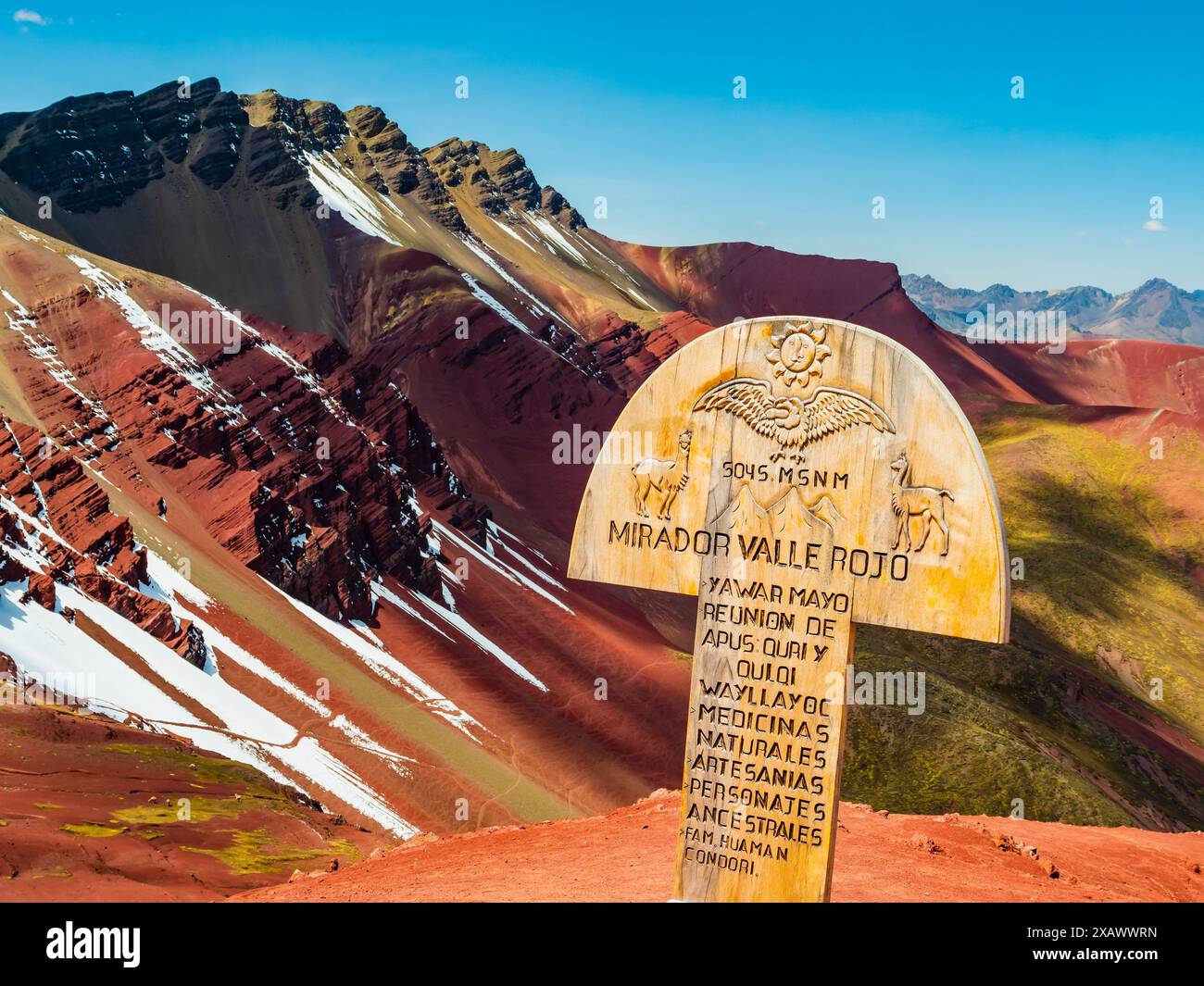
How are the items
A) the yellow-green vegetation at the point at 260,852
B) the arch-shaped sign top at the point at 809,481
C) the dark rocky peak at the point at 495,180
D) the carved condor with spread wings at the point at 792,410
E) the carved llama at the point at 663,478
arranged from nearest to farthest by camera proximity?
1. the arch-shaped sign top at the point at 809,481
2. the carved condor with spread wings at the point at 792,410
3. the carved llama at the point at 663,478
4. the yellow-green vegetation at the point at 260,852
5. the dark rocky peak at the point at 495,180

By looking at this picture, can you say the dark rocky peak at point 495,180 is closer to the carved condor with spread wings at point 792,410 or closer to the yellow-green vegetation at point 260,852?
the yellow-green vegetation at point 260,852

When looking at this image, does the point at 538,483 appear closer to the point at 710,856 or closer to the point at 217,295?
the point at 217,295

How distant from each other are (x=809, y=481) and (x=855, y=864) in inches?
257

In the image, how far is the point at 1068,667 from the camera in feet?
202

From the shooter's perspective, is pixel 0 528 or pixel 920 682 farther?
pixel 920 682

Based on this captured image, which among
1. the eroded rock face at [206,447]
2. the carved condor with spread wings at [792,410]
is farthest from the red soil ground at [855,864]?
the eroded rock face at [206,447]

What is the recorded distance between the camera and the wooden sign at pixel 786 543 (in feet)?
29.3

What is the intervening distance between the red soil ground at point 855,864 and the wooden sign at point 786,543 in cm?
253

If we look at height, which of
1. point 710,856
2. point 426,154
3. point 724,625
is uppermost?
point 426,154

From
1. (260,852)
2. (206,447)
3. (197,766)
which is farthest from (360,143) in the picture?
(260,852)

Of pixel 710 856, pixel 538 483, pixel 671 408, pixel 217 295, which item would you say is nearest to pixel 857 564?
pixel 671 408

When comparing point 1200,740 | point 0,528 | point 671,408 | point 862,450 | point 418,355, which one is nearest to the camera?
point 862,450

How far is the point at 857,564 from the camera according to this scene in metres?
9.26

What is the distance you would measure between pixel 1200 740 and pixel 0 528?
58.0 metres
